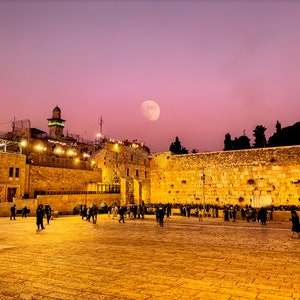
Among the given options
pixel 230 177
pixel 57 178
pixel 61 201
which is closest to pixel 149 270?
pixel 61 201

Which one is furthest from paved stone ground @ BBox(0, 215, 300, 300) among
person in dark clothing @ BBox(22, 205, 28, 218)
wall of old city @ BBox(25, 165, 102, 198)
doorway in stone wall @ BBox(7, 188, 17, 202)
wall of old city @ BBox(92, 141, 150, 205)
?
wall of old city @ BBox(92, 141, 150, 205)

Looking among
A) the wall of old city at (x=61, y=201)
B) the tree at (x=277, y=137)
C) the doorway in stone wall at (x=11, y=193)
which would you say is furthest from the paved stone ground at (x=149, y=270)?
the tree at (x=277, y=137)

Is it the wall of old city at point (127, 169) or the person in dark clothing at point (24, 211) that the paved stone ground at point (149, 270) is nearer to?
the person in dark clothing at point (24, 211)

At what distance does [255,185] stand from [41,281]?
28.1 meters

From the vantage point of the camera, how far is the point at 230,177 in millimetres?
31828

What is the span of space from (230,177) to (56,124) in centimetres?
3268

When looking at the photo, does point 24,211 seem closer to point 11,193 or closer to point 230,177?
point 11,193

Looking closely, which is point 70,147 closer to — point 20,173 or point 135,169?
point 135,169

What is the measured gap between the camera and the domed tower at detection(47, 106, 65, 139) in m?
51.7

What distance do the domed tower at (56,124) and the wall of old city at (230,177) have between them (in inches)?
876

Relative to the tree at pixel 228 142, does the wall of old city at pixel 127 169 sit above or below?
below

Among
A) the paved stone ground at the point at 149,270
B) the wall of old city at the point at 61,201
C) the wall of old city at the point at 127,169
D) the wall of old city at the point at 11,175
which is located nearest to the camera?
the paved stone ground at the point at 149,270

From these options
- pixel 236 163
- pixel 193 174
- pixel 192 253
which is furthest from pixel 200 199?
pixel 192 253

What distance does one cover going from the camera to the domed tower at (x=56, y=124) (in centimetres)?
5172
